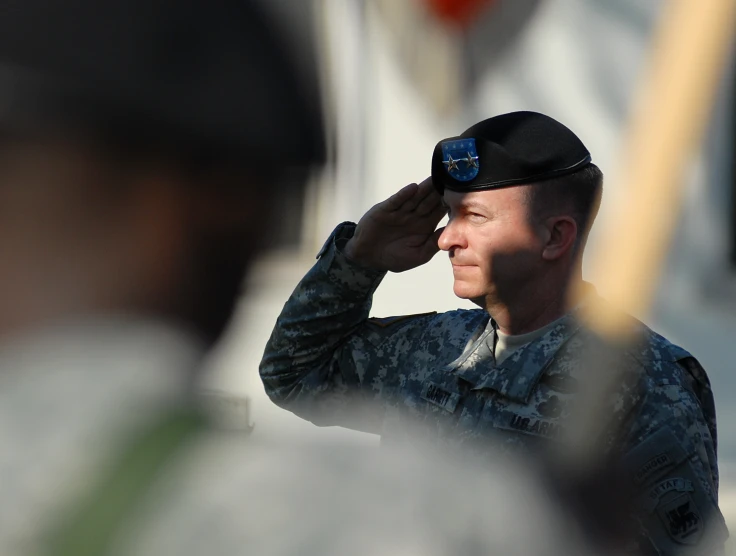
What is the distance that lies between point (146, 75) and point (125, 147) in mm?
52

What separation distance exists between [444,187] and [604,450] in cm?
58

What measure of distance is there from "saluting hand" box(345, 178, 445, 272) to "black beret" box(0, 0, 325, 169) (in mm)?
1340

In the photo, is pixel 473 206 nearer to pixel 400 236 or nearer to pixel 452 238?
pixel 452 238

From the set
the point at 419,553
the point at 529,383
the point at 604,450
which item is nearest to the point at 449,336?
the point at 529,383

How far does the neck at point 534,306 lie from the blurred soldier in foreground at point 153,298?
3.79 ft

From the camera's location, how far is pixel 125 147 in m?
0.64

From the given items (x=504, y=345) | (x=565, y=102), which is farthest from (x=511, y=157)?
(x=565, y=102)

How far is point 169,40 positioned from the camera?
2.04 feet

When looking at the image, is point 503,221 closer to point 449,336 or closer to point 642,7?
point 449,336

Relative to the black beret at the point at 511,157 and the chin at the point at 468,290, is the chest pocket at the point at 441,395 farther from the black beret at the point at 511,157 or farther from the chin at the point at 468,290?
the black beret at the point at 511,157

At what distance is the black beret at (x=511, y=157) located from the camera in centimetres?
183

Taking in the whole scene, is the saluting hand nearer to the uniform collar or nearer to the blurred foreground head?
the uniform collar

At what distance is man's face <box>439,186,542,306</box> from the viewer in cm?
184

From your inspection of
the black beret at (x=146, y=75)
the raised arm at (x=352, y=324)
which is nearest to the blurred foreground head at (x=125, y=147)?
the black beret at (x=146, y=75)
